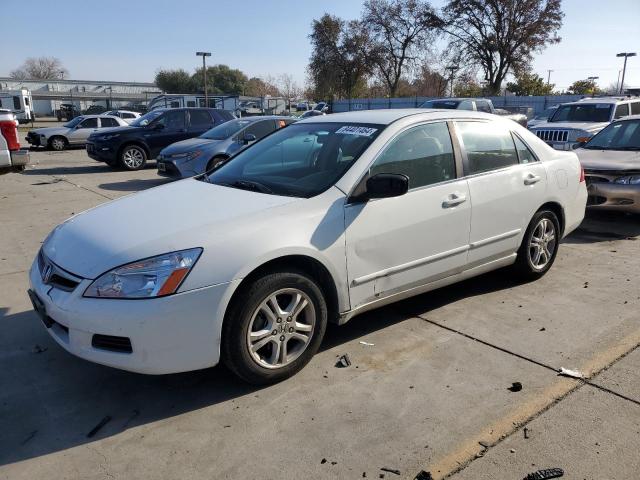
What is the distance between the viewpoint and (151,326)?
275 centimetres

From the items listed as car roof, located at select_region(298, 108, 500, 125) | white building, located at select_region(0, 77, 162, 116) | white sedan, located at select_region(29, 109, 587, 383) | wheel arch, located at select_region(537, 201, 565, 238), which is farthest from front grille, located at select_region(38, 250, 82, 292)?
white building, located at select_region(0, 77, 162, 116)

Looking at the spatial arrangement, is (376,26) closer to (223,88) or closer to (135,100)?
(135,100)

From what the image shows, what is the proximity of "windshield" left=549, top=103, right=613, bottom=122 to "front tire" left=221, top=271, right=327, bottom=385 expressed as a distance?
12068mm

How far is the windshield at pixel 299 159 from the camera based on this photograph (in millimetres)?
3667

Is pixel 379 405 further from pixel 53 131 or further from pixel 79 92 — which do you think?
pixel 79 92

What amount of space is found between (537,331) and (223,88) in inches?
3349

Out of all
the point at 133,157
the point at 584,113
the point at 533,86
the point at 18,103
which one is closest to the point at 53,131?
the point at 133,157

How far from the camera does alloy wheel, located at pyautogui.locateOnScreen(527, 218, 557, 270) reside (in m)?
4.89

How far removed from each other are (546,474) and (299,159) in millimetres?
2733

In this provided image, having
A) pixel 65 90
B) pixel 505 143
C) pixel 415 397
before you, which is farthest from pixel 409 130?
pixel 65 90

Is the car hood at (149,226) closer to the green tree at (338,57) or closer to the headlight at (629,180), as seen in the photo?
the headlight at (629,180)

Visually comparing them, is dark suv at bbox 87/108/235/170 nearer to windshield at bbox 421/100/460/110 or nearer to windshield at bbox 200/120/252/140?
windshield at bbox 200/120/252/140

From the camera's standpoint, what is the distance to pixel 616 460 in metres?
2.55

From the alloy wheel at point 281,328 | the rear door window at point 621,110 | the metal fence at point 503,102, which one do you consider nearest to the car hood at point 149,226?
the alloy wheel at point 281,328
